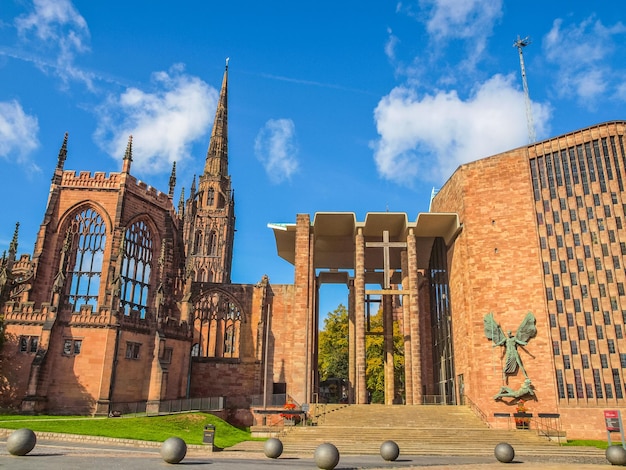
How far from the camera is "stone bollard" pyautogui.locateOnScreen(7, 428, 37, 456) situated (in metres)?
14.3

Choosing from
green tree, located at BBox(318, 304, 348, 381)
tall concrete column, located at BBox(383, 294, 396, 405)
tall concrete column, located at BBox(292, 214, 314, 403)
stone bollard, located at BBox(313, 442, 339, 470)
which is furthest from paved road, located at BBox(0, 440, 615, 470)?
green tree, located at BBox(318, 304, 348, 381)

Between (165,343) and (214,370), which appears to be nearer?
(165,343)

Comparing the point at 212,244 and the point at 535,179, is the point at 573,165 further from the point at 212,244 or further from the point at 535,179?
the point at 212,244

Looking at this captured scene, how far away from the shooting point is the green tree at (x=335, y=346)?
56.0 metres

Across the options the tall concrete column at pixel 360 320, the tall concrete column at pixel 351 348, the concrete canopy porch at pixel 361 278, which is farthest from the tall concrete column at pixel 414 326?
the tall concrete column at pixel 351 348

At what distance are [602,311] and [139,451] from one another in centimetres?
2886

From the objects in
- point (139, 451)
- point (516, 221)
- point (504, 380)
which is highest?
point (516, 221)

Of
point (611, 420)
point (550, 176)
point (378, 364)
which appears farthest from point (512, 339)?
A: point (378, 364)

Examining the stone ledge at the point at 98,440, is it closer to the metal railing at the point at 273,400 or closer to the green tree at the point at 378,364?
the metal railing at the point at 273,400

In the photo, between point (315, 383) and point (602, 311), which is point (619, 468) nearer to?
point (602, 311)

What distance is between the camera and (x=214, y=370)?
40.6 m

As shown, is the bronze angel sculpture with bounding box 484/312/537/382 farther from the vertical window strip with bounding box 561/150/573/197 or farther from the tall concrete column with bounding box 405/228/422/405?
the vertical window strip with bounding box 561/150/573/197

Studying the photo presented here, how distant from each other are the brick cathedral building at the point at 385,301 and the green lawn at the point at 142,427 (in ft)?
18.1

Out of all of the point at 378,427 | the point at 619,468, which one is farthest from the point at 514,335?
the point at 619,468
